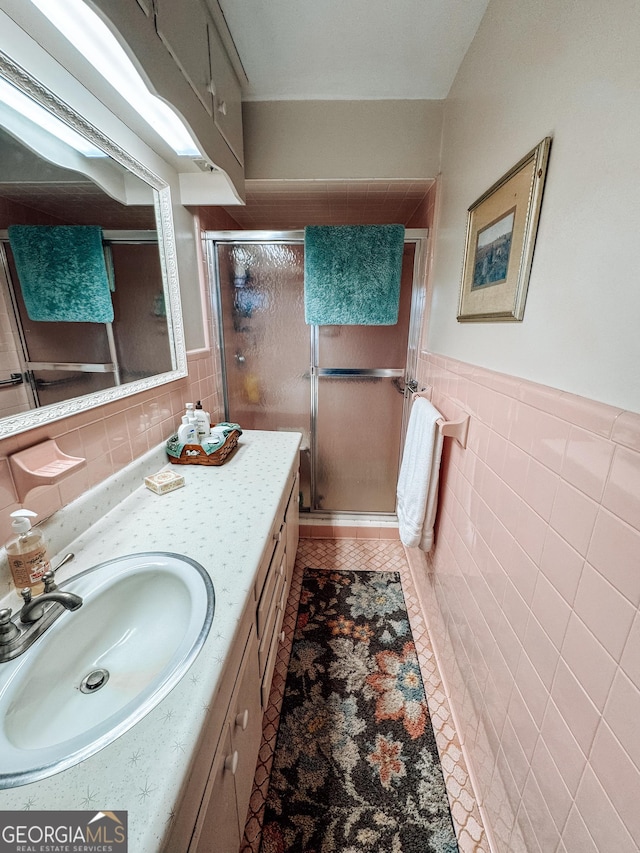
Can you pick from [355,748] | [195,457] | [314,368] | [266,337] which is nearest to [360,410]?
[314,368]

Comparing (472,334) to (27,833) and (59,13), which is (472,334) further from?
(27,833)

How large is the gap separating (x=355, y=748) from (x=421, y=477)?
0.93 meters

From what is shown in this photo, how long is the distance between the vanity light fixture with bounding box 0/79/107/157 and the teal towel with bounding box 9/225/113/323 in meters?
0.19

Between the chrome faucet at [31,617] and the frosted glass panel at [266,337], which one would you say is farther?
the frosted glass panel at [266,337]

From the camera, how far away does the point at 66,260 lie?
0.84 m

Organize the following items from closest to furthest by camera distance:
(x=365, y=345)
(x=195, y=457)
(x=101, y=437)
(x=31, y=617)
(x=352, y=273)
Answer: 1. (x=31, y=617)
2. (x=101, y=437)
3. (x=195, y=457)
4. (x=352, y=273)
5. (x=365, y=345)

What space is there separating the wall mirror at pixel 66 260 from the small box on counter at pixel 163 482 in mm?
299

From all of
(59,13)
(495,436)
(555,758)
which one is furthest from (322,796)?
(59,13)

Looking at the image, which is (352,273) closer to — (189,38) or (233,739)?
(189,38)

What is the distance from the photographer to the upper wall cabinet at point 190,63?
0.68 m

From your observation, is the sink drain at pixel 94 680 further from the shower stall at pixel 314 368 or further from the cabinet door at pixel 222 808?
the shower stall at pixel 314 368

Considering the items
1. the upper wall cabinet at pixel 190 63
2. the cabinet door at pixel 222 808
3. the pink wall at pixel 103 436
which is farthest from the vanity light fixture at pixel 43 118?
the cabinet door at pixel 222 808

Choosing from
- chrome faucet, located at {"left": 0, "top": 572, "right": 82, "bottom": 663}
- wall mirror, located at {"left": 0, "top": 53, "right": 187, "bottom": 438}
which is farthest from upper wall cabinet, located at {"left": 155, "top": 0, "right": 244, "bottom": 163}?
chrome faucet, located at {"left": 0, "top": 572, "right": 82, "bottom": 663}

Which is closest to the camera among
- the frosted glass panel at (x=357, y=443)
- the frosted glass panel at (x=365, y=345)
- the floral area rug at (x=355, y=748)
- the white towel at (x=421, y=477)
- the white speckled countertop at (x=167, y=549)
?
the white speckled countertop at (x=167, y=549)
